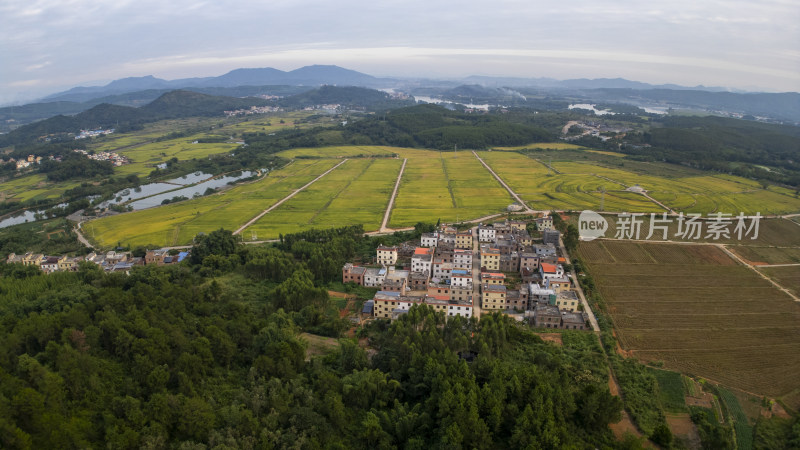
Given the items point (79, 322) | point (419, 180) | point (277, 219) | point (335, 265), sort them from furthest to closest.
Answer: point (419, 180), point (277, 219), point (335, 265), point (79, 322)

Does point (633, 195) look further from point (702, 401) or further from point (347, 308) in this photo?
point (347, 308)

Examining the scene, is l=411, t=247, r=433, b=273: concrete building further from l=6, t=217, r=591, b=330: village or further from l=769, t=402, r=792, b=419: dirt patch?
l=769, t=402, r=792, b=419: dirt patch

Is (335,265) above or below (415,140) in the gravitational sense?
below

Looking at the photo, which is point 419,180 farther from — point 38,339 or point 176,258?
point 38,339

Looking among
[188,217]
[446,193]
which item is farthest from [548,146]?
[188,217]

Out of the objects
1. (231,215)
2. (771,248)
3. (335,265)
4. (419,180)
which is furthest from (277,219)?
(771,248)
